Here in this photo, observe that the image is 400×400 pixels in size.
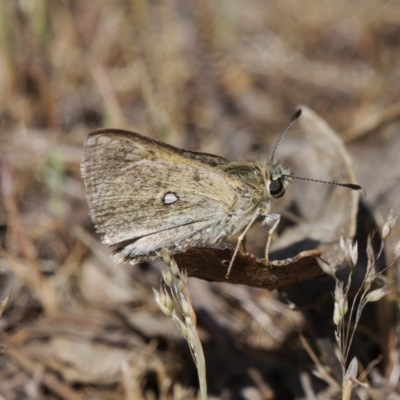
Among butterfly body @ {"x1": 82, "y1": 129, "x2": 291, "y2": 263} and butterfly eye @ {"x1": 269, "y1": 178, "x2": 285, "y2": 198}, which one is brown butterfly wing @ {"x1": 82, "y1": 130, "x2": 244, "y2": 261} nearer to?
butterfly body @ {"x1": 82, "y1": 129, "x2": 291, "y2": 263}

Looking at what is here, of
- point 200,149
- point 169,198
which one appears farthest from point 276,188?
point 200,149

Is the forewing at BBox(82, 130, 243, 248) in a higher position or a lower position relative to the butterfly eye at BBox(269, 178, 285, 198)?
higher

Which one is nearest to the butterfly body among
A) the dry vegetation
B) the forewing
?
the forewing

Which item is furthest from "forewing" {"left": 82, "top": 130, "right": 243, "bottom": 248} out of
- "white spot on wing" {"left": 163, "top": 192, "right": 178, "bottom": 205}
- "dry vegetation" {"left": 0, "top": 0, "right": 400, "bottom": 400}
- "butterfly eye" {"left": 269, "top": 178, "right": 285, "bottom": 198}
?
"dry vegetation" {"left": 0, "top": 0, "right": 400, "bottom": 400}

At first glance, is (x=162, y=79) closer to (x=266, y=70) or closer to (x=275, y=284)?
(x=266, y=70)

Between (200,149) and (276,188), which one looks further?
(200,149)

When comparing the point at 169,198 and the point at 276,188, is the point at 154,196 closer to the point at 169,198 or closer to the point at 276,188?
the point at 169,198

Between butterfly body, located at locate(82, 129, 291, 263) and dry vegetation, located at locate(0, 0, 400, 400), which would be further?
dry vegetation, located at locate(0, 0, 400, 400)
